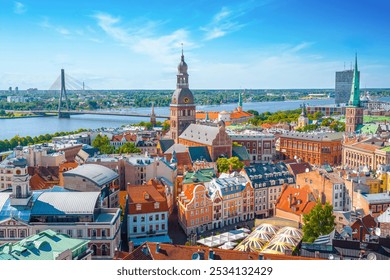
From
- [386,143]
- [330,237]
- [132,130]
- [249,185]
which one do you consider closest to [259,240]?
[330,237]

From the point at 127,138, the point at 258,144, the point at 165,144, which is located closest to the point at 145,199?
the point at 165,144

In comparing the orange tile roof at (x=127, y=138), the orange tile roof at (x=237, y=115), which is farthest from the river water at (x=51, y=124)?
the orange tile roof at (x=127, y=138)

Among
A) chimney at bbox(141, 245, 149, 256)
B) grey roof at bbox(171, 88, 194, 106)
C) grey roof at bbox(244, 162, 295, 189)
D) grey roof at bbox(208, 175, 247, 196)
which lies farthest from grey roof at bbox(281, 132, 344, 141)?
chimney at bbox(141, 245, 149, 256)

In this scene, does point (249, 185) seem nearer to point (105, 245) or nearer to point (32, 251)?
point (105, 245)

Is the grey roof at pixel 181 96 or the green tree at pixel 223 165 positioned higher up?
the grey roof at pixel 181 96

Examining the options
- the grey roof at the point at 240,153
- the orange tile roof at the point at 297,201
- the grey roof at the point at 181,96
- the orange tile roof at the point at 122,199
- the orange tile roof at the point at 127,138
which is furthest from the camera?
the orange tile roof at the point at 127,138

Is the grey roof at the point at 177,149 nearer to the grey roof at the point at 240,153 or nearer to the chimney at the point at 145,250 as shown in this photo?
the grey roof at the point at 240,153
